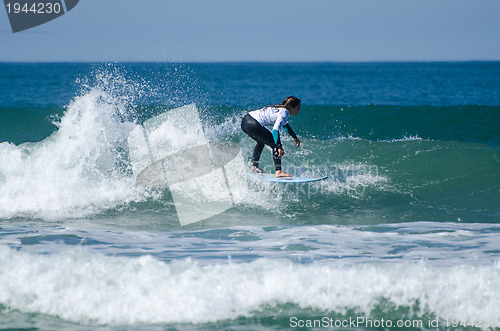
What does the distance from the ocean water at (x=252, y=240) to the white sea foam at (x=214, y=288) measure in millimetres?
13

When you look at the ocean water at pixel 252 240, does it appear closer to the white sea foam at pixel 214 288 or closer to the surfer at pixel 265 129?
the white sea foam at pixel 214 288

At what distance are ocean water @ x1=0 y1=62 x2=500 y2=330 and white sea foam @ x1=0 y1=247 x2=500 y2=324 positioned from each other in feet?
0.04

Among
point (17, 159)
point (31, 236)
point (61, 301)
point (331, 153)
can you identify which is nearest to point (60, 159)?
point (17, 159)

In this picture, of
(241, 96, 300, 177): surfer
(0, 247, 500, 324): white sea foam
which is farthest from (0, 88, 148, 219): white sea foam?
(0, 247, 500, 324): white sea foam

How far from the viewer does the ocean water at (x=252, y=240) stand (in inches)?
160

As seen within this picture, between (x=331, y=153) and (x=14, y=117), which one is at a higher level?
(x=14, y=117)

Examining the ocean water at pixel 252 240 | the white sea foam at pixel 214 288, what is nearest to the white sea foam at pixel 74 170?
the ocean water at pixel 252 240

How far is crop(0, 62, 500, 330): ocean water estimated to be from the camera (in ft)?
13.3

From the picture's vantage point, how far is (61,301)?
13.4 ft

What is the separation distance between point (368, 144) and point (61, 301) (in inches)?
384

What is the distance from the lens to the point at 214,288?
166 inches

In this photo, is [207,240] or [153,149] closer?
[207,240]

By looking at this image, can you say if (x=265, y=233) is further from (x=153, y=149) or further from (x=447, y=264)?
(x=153, y=149)

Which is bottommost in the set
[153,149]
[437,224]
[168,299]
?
[437,224]
